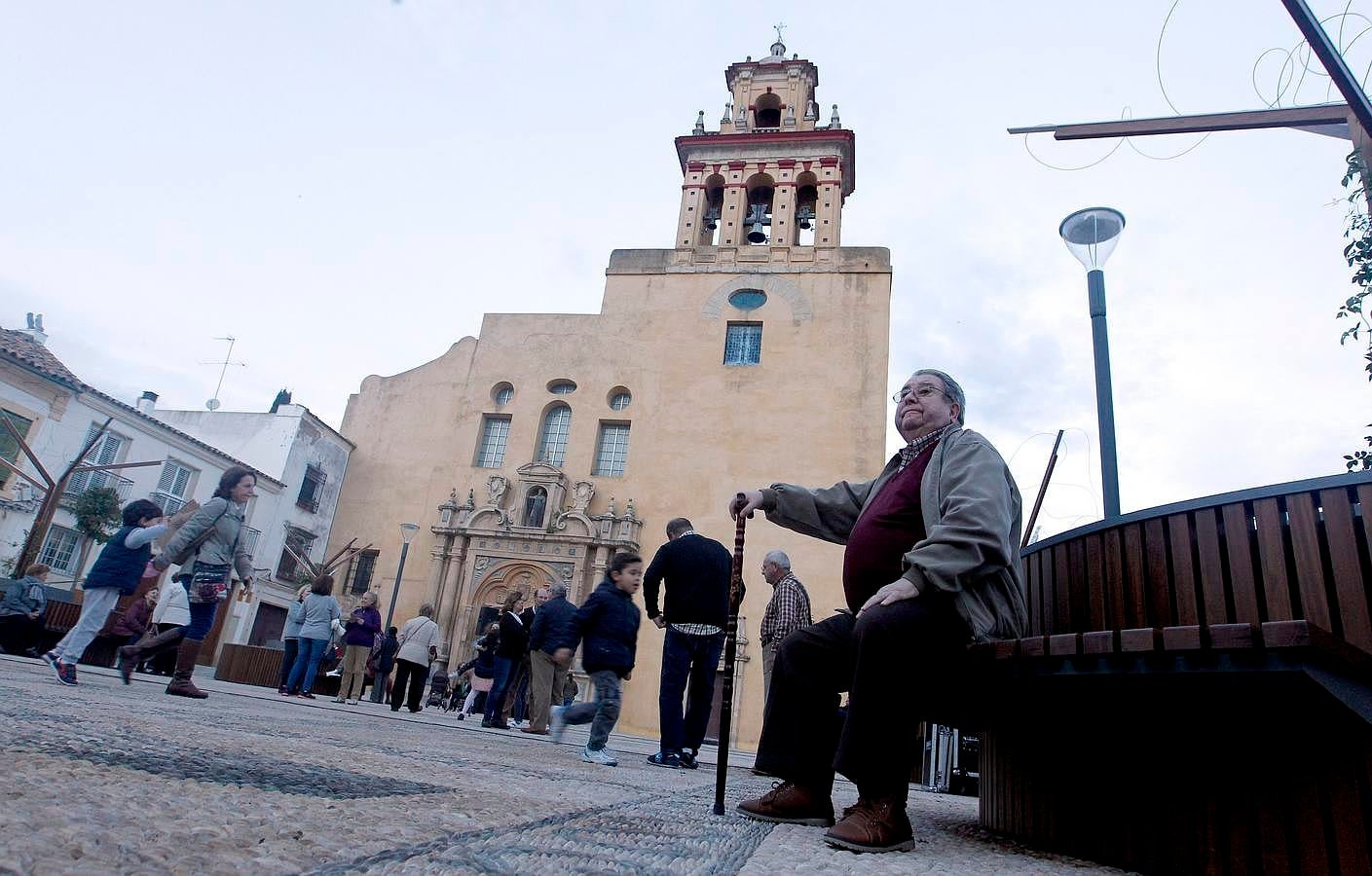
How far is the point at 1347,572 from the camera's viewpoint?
2.02 m

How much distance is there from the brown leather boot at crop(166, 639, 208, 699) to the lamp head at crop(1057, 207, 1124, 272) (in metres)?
6.55

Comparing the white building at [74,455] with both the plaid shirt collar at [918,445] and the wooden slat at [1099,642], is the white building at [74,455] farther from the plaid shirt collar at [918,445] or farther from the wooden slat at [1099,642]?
the wooden slat at [1099,642]

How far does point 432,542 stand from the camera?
22172 millimetres

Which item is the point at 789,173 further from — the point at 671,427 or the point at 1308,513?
the point at 1308,513

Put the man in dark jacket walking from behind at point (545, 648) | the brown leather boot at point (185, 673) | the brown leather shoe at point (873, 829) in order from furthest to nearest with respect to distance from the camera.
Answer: the man in dark jacket walking from behind at point (545, 648)
the brown leather boot at point (185, 673)
the brown leather shoe at point (873, 829)

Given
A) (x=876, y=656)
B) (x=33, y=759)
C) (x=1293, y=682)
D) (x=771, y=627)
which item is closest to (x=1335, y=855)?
(x=1293, y=682)

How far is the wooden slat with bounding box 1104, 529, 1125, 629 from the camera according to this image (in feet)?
8.20

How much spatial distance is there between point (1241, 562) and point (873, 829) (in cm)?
119

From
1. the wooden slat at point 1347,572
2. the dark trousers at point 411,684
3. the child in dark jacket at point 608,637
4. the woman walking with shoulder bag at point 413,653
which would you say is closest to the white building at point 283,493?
the dark trousers at point 411,684

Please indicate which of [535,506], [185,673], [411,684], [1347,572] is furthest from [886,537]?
[535,506]

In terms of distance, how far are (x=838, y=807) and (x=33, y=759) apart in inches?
120

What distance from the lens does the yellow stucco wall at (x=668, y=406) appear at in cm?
2089

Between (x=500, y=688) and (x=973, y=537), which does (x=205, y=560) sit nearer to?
(x=500, y=688)

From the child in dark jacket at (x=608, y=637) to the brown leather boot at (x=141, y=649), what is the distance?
3.03 metres
